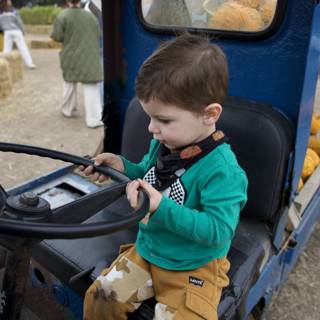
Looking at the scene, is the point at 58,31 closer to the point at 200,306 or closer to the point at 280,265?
the point at 280,265

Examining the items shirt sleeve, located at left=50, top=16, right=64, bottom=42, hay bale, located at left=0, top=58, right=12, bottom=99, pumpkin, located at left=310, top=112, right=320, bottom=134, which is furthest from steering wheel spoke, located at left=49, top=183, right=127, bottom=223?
hay bale, located at left=0, top=58, right=12, bottom=99

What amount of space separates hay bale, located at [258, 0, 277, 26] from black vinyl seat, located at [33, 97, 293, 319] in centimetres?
37

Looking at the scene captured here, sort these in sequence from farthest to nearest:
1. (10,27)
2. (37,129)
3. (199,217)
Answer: (10,27)
(37,129)
(199,217)

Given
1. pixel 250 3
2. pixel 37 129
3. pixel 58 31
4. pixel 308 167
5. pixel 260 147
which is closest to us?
pixel 260 147

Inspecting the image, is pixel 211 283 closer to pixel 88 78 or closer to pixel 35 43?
pixel 88 78

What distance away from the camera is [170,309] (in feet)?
4.86

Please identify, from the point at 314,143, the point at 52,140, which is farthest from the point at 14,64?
the point at 314,143

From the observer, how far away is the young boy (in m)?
1.31

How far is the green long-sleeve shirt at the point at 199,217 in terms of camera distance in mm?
1315

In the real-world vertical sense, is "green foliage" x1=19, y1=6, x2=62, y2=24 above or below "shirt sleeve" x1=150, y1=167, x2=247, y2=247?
below

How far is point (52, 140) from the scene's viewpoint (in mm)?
5172

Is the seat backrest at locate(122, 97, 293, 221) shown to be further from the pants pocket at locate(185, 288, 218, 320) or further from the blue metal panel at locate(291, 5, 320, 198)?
the pants pocket at locate(185, 288, 218, 320)

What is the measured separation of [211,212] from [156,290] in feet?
1.34

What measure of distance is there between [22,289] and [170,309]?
1.59ft
